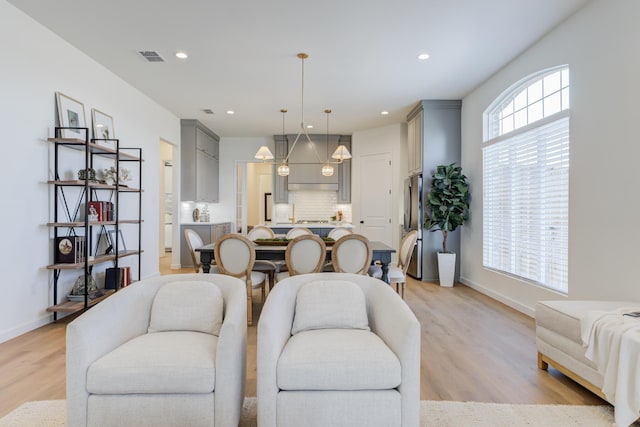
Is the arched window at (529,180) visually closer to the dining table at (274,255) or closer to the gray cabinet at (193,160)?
the dining table at (274,255)

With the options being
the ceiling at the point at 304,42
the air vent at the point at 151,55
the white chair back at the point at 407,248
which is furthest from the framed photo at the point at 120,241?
the white chair back at the point at 407,248

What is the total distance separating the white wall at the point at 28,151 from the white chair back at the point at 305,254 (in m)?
2.37

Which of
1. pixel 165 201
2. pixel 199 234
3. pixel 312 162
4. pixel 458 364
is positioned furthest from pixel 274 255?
pixel 165 201

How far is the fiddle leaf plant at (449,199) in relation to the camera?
208 inches

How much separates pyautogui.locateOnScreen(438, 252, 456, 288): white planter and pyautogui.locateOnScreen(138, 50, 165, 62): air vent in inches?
182

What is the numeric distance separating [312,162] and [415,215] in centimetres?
298

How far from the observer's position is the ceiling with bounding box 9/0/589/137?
3084mm

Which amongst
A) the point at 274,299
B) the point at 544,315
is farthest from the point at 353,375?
the point at 544,315

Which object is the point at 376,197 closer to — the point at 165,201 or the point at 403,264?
the point at 403,264

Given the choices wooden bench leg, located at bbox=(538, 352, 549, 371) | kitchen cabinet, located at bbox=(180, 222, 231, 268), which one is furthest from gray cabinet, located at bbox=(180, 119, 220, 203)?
wooden bench leg, located at bbox=(538, 352, 549, 371)

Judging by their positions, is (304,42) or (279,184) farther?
(279,184)

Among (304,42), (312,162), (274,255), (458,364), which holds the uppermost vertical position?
(304,42)

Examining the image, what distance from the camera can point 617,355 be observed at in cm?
183

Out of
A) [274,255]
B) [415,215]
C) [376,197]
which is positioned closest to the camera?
[274,255]
